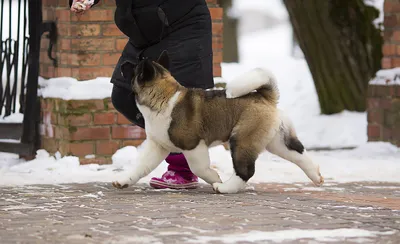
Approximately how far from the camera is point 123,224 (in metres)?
4.89

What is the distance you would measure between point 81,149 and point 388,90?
3.19 metres

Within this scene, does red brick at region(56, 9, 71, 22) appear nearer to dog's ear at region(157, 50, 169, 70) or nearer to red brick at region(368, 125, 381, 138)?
dog's ear at region(157, 50, 169, 70)

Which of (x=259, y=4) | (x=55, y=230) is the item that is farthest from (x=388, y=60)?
(x=259, y=4)

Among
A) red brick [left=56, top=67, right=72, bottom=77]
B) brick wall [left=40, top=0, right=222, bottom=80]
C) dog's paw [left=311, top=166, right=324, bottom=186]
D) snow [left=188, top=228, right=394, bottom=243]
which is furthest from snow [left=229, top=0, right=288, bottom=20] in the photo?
snow [left=188, top=228, right=394, bottom=243]

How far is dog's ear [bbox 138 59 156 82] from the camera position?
6152 mm

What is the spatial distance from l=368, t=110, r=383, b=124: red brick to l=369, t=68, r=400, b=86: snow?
11.4 inches

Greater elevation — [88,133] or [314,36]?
[314,36]

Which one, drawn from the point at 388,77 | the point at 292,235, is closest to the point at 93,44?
the point at 388,77

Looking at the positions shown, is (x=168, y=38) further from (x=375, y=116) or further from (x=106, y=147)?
(x=375, y=116)

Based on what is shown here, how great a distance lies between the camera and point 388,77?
955cm

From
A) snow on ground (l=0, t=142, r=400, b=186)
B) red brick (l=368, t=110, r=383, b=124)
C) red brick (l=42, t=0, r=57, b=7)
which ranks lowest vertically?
snow on ground (l=0, t=142, r=400, b=186)

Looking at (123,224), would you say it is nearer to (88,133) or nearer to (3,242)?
(3,242)

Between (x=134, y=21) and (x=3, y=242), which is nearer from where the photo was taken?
(x=3, y=242)

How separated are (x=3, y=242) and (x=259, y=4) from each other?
3179 centimetres
